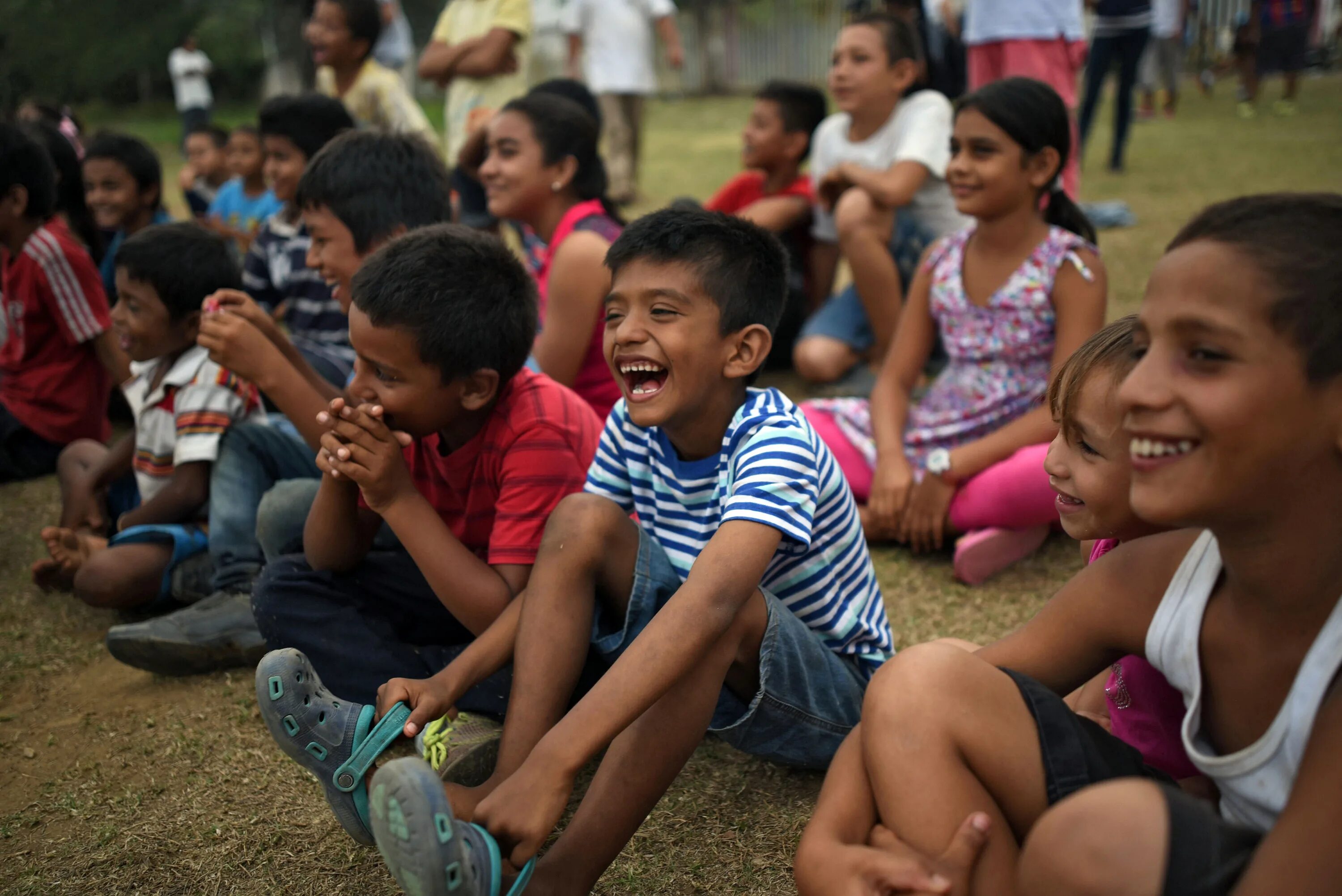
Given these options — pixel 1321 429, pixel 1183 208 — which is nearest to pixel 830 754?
pixel 1321 429

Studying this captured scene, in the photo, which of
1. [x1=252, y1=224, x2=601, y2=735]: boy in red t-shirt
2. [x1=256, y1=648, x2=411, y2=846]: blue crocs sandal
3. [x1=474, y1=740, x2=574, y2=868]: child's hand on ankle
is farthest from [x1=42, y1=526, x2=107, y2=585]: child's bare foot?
[x1=474, y1=740, x2=574, y2=868]: child's hand on ankle

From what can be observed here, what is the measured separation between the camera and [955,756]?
1336 mm

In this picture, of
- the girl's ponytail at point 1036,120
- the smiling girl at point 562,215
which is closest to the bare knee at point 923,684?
the smiling girl at point 562,215

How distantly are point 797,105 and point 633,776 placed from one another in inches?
144

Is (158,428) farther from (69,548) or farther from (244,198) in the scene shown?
(244,198)

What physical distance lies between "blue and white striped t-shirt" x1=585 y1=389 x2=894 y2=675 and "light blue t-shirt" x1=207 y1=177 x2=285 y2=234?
3757 millimetres

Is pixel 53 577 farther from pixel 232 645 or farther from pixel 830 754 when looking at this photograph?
pixel 830 754

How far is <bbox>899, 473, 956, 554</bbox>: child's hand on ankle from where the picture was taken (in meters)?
2.94

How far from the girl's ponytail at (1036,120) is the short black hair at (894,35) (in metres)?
1.16

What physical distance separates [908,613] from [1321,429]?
1.58 m

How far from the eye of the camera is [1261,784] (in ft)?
4.12

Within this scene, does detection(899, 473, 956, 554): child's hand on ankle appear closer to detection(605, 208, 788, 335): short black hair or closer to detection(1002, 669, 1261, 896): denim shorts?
detection(605, 208, 788, 335): short black hair

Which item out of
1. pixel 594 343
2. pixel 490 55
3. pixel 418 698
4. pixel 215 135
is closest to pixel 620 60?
pixel 490 55

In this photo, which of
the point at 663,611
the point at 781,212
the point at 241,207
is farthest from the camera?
the point at 241,207
